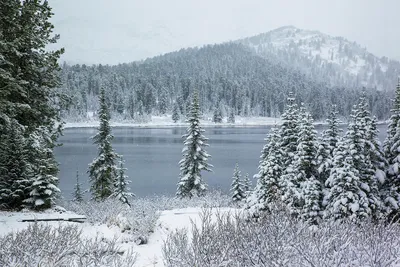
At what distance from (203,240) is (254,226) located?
1200mm

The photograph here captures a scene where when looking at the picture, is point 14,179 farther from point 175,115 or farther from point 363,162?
point 175,115

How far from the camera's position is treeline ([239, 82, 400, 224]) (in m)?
15.7

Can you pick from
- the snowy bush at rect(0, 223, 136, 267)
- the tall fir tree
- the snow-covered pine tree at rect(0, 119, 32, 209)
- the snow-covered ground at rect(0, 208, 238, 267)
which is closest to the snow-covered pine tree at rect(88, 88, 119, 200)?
the snow-covered pine tree at rect(0, 119, 32, 209)

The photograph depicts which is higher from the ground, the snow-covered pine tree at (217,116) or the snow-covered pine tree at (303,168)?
the snow-covered pine tree at (217,116)

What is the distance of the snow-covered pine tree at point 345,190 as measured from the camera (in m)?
15.2

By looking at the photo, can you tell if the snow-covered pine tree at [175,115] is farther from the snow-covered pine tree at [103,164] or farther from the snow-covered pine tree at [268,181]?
the snow-covered pine tree at [268,181]

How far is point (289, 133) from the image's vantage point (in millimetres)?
18922

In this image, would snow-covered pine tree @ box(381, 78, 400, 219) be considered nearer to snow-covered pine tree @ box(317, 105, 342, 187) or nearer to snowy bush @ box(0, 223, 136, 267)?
snow-covered pine tree @ box(317, 105, 342, 187)

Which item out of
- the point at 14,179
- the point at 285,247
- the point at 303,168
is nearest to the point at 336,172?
the point at 303,168

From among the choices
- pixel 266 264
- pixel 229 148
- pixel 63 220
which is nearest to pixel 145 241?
pixel 63 220

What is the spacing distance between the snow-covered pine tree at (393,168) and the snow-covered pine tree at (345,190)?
2296mm

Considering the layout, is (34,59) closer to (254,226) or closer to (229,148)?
(254,226)

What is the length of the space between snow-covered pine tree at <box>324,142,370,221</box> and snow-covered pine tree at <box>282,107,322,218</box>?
1251 mm

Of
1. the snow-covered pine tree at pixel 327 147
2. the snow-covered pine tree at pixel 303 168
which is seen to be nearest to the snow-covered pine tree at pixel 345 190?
the snow-covered pine tree at pixel 327 147
